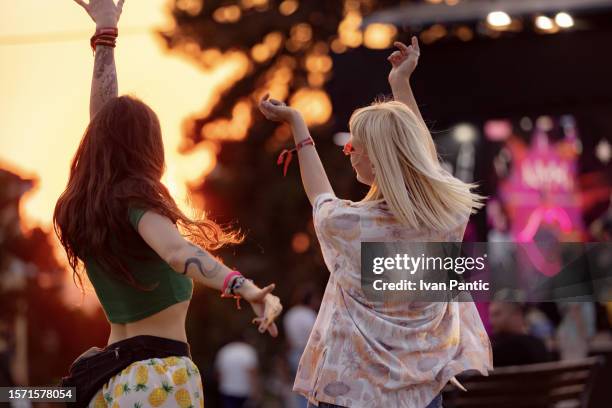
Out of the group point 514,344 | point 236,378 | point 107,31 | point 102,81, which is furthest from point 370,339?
point 236,378

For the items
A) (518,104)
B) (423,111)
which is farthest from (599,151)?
(423,111)

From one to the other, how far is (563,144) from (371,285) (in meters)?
9.40

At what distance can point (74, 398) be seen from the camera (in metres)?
3.22

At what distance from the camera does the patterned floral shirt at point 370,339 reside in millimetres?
3414

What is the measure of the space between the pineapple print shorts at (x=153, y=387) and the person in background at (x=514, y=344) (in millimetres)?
5037

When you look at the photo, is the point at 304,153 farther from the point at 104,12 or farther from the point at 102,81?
the point at 104,12

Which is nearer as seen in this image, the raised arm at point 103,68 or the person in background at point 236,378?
the raised arm at point 103,68

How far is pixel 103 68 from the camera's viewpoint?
371 cm

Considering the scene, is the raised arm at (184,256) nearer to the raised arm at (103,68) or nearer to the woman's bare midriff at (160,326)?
the woman's bare midriff at (160,326)

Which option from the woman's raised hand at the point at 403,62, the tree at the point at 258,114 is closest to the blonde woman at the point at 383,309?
the woman's raised hand at the point at 403,62

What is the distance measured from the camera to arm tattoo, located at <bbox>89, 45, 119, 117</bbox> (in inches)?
146

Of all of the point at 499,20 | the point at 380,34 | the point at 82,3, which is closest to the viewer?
the point at 82,3

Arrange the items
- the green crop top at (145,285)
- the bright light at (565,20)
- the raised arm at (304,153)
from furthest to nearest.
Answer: the bright light at (565,20), the raised arm at (304,153), the green crop top at (145,285)

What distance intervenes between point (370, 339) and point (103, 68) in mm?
1188
